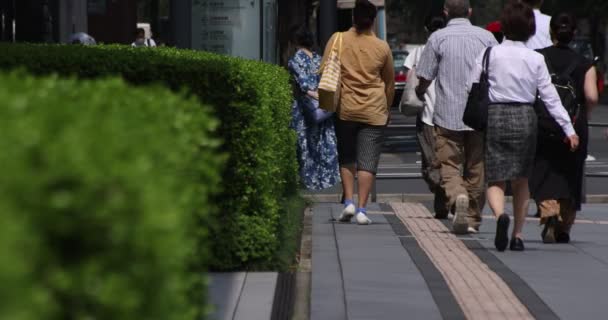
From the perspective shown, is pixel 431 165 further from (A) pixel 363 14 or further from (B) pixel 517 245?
(B) pixel 517 245

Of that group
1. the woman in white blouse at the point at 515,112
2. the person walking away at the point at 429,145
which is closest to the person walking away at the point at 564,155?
the woman in white blouse at the point at 515,112

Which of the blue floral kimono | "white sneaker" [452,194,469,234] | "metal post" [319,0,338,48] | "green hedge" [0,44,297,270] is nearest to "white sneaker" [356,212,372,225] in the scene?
"white sneaker" [452,194,469,234]

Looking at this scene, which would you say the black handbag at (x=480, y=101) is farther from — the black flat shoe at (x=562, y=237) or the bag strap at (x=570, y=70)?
the black flat shoe at (x=562, y=237)

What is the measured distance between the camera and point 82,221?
1996 mm

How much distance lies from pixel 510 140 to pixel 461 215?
1368mm

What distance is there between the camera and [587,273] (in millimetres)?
8250

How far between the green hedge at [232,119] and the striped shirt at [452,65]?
343 cm

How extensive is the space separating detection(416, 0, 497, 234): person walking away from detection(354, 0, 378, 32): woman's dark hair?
1.57ft

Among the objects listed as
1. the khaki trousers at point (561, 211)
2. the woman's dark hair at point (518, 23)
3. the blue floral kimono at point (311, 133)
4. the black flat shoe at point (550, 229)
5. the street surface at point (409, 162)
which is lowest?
the street surface at point (409, 162)

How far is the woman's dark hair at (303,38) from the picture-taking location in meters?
12.1

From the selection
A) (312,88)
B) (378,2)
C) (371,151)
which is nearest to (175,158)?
(371,151)

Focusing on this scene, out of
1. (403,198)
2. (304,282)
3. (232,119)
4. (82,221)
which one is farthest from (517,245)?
(82,221)

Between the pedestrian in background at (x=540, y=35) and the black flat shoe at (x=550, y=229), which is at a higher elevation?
the pedestrian in background at (x=540, y=35)

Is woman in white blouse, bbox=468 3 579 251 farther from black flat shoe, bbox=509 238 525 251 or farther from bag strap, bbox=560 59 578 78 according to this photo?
bag strap, bbox=560 59 578 78
